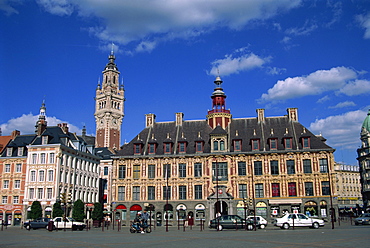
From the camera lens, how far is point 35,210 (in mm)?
51469

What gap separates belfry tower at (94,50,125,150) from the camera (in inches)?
4510

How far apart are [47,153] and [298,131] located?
123 ft

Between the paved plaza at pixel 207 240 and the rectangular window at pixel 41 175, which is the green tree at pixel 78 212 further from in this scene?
the paved plaza at pixel 207 240

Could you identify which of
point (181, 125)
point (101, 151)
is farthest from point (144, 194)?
point (101, 151)

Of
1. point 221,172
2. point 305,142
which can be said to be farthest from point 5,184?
point 305,142

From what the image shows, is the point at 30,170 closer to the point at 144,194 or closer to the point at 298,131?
the point at 144,194

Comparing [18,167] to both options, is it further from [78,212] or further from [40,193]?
[78,212]

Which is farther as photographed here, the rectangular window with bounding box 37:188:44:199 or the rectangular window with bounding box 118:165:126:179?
the rectangular window with bounding box 118:165:126:179

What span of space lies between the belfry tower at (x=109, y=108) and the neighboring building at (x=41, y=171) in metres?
51.2

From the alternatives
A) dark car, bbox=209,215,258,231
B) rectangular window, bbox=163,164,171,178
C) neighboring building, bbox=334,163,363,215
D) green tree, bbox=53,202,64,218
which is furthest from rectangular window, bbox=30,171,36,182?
neighboring building, bbox=334,163,363,215

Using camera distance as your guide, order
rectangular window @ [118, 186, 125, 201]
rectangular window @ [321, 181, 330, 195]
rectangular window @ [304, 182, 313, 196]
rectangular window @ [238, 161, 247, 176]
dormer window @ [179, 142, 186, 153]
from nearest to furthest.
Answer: rectangular window @ [321, 181, 330, 195] → rectangular window @ [304, 182, 313, 196] → rectangular window @ [238, 161, 247, 176] → rectangular window @ [118, 186, 125, 201] → dormer window @ [179, 142, 186, 153]

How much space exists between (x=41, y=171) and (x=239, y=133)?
30.3m

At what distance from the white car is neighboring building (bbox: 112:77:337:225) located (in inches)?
570

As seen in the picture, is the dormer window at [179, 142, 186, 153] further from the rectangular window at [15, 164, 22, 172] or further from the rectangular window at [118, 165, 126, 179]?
the rectangular window at [15, 164, 22, 172]
